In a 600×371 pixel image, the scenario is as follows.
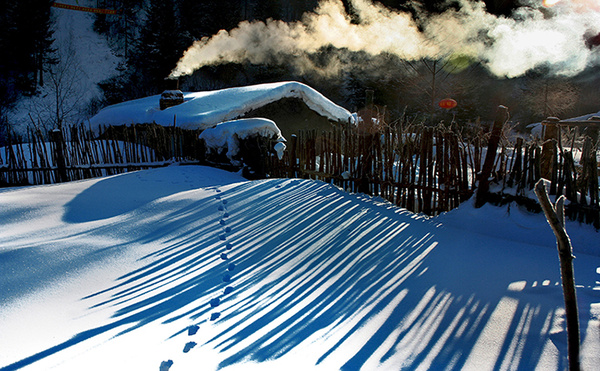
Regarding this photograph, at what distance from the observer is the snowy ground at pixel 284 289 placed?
2020 mm

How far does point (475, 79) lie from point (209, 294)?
3299cm

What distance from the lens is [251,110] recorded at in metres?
12.2

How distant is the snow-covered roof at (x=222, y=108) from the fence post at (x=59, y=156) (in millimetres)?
2703

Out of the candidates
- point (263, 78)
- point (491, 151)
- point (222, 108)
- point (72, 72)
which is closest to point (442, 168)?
point (491, 151)

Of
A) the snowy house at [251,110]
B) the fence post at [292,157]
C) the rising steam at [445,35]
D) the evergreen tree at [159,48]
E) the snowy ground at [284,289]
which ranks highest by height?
the evergreen tree at [159,48]

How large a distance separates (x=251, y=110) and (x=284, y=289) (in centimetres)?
1012

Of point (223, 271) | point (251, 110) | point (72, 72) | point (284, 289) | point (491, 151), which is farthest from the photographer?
point (72, 72)

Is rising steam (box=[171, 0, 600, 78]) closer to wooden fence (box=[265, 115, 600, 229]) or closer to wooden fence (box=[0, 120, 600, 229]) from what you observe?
wooden fence (box=[0, 120, 600, 229])

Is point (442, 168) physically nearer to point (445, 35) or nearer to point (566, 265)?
point (566, 265)

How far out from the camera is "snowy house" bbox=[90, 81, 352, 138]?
11.5m

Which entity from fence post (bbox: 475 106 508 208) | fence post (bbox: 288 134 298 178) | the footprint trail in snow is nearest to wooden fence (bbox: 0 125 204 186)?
fence post (bbox: 288 134 298 178)

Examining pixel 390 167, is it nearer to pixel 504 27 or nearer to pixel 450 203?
pixel 450 203

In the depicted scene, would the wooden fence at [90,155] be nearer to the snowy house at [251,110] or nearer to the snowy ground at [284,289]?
the snowy house at [251,110]

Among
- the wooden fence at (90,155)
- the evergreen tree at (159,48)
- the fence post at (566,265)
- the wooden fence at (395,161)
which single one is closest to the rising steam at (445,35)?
the wooden fence at (395,161)
